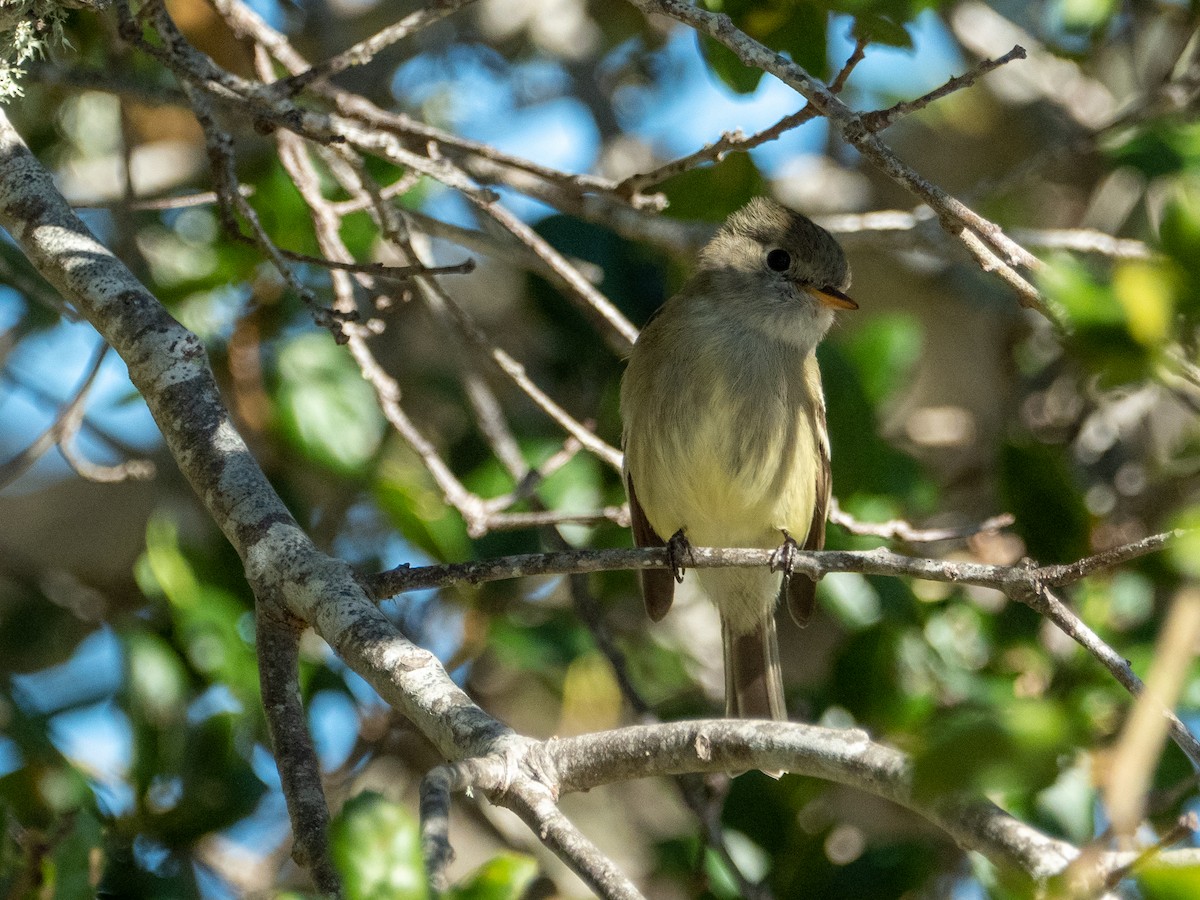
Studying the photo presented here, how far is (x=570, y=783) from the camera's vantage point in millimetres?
2281

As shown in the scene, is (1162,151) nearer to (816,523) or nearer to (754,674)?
(816,523)

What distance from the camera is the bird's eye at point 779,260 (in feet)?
15.4

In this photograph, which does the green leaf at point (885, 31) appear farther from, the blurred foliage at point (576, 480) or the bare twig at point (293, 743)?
the bare twig at point (293, 743)

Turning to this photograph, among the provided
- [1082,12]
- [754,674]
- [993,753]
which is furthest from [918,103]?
[754,674]

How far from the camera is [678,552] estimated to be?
3736 mm

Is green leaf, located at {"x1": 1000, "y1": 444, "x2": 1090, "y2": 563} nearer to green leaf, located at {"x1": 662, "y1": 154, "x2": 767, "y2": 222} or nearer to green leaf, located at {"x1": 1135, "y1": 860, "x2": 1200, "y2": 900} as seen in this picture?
green leaf, located at {"x1": 662, "y1": 154, "x2": 767, "y2": 222}

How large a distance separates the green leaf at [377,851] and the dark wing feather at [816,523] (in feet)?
8.99

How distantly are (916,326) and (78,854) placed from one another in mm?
3194

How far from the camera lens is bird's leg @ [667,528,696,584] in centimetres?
319

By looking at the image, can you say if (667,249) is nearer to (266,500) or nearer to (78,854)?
(266,500)

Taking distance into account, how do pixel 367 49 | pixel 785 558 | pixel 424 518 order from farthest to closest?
pixel 424 518
pixel 785 558
pixel 367 49

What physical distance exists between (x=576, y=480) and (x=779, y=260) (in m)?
1.05

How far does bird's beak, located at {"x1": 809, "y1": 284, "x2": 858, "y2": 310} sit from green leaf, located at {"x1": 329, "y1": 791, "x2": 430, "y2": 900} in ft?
9.68

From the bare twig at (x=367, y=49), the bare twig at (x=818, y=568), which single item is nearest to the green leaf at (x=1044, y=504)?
the bare twig at (x=818, y=568)
